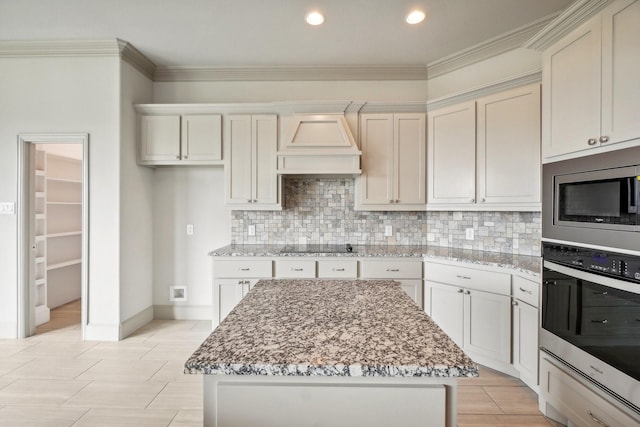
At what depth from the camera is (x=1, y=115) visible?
10.5 feet

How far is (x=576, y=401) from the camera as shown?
A: 5.84ft

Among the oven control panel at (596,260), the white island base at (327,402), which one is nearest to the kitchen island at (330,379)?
the white island base at (327,402)

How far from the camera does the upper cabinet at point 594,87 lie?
157cm

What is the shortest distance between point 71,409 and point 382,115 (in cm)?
343

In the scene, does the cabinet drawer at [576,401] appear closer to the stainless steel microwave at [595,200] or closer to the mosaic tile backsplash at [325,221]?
the stainless steel microwave at [595,200]

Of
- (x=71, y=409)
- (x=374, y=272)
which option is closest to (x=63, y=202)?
(x=71, y=409)

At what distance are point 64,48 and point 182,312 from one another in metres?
2.95

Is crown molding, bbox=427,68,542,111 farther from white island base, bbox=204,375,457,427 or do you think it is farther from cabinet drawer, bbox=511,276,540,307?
white island base, bbox=204,375,457,427

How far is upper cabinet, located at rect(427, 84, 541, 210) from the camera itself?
2.63 metres

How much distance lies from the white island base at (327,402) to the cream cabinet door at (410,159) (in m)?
2.60

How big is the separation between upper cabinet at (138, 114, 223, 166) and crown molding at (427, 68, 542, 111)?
2225mm

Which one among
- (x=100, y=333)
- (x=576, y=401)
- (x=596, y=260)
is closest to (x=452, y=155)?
(x=596, y=260)

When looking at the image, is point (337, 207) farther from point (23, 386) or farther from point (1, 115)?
point (1, 115)

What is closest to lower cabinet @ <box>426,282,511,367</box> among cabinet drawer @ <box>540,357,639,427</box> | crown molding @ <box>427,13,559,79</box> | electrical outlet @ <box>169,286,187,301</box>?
cabinet drawer @ <box>540,357,639,427</box>
